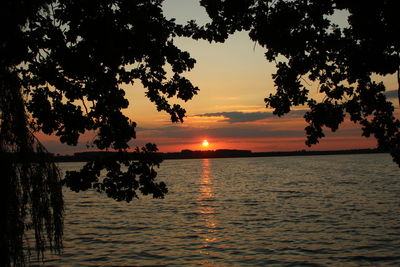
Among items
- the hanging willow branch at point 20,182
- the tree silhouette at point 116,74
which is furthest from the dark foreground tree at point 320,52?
the hanging willow branch at point 20,182

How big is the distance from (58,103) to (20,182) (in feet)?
6.12

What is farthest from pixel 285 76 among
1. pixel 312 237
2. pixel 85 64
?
pixel 312 237

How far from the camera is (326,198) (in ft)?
155

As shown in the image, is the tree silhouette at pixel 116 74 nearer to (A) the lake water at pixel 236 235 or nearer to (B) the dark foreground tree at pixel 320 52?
(B) the dark foreground tree at pixel 320 52

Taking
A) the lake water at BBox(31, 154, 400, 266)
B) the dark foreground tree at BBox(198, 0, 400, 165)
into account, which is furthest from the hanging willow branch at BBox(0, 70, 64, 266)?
the lake water at BBox(31, 154, 400, 266)

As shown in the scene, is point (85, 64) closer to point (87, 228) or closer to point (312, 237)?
point (312, 237)

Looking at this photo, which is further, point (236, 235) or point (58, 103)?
point (236, 235)

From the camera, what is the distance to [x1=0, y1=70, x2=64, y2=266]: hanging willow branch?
8336 millimetres

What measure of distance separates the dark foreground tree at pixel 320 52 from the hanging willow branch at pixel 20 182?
5.91 m

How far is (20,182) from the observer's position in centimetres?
875

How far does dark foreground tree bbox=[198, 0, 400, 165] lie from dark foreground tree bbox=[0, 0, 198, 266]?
3042mm

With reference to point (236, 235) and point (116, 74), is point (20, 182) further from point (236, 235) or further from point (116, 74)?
point (236, 235)

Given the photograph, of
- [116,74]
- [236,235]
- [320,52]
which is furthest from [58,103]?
[236,235]

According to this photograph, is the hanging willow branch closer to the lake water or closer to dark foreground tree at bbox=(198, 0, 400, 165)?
dark foreground tree at bbox=(198, 0, 400, 165)
